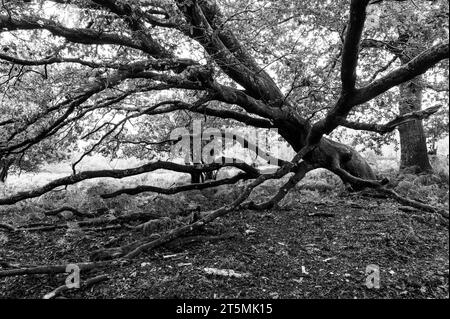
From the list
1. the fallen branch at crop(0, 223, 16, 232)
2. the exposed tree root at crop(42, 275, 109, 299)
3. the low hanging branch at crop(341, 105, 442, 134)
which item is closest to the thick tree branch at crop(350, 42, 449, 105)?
the low hanging branch at crop(341, 105, 442, 134)

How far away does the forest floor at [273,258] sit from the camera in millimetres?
3840

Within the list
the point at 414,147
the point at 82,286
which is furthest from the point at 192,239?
the point at 414,147

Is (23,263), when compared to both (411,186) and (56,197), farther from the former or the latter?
(411,186)

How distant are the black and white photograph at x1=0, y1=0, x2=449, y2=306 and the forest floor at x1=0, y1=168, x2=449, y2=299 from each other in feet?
0.09

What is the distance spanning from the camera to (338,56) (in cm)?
789

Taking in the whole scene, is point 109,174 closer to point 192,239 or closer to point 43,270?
point 192,239

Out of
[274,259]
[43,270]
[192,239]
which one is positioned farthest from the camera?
[192,239]

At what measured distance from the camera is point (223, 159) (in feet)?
27.7

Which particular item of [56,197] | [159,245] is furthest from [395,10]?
[56,197]

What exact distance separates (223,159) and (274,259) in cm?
403

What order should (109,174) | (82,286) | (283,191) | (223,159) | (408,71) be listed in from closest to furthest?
(82,286) < (408,71) < (109,174) < (283,191) < (223,159)

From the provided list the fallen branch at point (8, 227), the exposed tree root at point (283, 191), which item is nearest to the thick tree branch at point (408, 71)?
the exposed tree root at point (283, 191)

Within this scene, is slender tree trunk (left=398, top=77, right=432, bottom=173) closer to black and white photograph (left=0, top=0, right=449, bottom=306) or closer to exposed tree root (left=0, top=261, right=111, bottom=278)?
black and white photograph (left=0, top=0, right=449, bottom=306)

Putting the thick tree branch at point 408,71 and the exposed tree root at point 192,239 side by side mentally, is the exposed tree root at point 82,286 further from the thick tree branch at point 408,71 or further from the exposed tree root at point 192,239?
the thick tree branch at point 408,71
